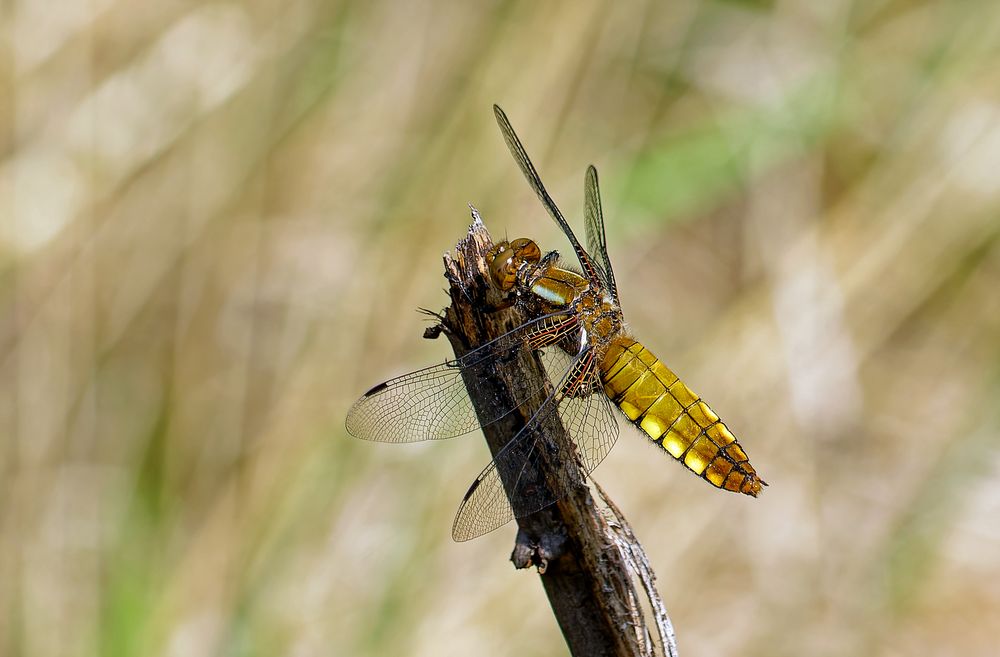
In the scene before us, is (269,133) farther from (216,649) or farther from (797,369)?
(797,369)

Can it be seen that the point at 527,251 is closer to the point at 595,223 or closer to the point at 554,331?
the point at 554,331

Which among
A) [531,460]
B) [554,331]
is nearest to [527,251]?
[554,331]

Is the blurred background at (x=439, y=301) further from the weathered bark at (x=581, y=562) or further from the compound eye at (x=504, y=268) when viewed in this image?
the weathered bark at (x=581, y=562)

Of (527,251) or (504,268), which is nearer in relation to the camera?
(504,268)

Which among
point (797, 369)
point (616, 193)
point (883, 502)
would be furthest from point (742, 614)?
point (616, 193)

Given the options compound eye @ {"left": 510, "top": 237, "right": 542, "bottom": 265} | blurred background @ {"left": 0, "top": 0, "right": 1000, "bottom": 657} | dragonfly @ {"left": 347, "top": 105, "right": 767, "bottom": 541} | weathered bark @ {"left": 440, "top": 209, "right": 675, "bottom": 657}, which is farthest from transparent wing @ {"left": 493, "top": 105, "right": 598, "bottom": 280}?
blurred background @ {"left": 0, "top": 0, "right": 1000, "bottom": 657}

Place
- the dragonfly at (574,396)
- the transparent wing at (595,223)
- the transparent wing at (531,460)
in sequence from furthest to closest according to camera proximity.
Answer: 1. the transparent wing at (595,223)
2. the dragonfly at (574,396)
3. the transparent wing at (531,460)

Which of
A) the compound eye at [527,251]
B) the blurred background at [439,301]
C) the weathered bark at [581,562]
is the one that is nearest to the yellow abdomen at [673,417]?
the compound eye at [527,251]

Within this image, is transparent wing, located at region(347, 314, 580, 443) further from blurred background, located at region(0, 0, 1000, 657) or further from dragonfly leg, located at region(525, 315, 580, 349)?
blurred background, located at region(0, 0, 1000, 657)
